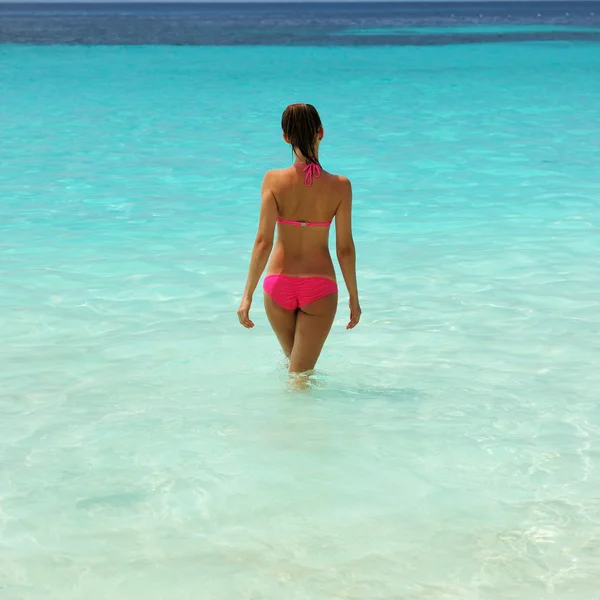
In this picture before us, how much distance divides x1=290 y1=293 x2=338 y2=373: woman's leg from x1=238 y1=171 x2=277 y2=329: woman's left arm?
0.94 ft

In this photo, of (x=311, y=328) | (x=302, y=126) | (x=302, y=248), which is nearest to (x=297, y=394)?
(x=311, y=328)

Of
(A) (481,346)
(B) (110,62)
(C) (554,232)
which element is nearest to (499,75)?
(B) (110,62)

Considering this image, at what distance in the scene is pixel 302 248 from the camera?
475 centimetres

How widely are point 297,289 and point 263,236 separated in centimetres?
32

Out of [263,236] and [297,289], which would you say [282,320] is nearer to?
[297,289]

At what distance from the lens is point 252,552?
3752mm

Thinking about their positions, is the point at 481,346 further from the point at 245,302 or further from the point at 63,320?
the point at 63,320

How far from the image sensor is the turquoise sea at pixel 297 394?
370 cm

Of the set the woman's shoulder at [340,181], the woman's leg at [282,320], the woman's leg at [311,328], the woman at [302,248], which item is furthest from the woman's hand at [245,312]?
the woman's shoulder at [340,181]

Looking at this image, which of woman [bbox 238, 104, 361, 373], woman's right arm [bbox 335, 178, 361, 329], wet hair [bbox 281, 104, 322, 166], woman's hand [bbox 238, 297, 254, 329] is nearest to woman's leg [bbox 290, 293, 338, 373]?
woman [bbox 238, 104, 361, 373]

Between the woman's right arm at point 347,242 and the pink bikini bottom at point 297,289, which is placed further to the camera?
the pink bikini bottom at point 297,289

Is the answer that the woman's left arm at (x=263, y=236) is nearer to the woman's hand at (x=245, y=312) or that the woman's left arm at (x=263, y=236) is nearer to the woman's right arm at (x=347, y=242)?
the woman's hand at (x=245, y=312)

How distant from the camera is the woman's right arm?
4656 millimetres

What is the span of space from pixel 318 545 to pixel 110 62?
97.0 ft
